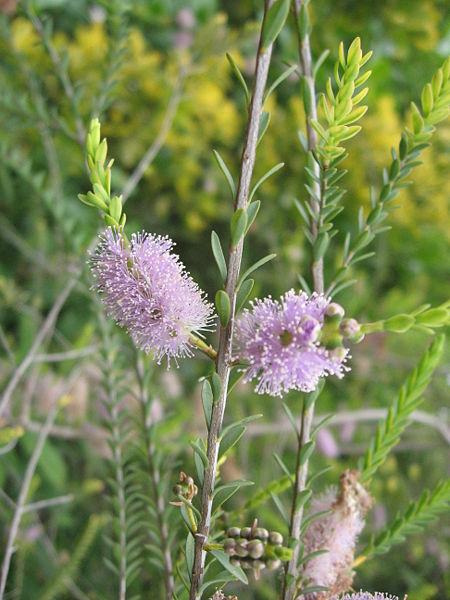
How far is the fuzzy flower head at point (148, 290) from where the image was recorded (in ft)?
0.65

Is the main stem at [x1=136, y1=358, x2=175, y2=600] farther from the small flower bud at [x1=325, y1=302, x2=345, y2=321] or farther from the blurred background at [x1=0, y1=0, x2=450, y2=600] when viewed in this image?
the blurred background at [x1=0, y1=0, x2=450, y2=600]

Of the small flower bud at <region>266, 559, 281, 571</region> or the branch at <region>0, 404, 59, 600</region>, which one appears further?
the branch at <region>0, 404, 59, 600</region>

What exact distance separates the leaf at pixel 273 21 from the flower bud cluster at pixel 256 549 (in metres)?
0.16

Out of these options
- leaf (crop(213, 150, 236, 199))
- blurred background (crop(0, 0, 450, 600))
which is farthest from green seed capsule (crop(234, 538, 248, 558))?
blurred background (crop(0, 0, 450, 600))

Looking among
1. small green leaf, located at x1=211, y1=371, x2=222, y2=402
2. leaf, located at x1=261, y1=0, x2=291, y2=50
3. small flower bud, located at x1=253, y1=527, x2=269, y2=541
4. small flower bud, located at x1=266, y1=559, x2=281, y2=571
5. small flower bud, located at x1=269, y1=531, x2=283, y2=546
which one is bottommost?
small flower bud, located at x1=266, y1=559, x2=281, y2=571

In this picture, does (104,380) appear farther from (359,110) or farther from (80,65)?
(80,65)

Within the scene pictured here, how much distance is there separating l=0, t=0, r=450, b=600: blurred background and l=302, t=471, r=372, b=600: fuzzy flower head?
45cm

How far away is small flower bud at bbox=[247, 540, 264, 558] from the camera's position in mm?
170

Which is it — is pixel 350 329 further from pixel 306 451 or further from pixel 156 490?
pixel 156 490

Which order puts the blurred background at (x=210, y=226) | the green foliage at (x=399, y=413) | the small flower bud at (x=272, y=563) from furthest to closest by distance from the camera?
the blurred background at (x=210, y=226) → the green foliage at (x=399, y=413) → the small flower bud at (x=272, y=563)

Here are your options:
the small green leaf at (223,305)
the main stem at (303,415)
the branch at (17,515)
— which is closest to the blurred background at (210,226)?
the branch at (17,515)

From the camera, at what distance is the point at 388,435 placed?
30cm

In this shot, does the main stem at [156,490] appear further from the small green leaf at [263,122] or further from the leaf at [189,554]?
the small green leaf at [263,122]

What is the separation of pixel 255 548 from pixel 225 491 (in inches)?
1.7
